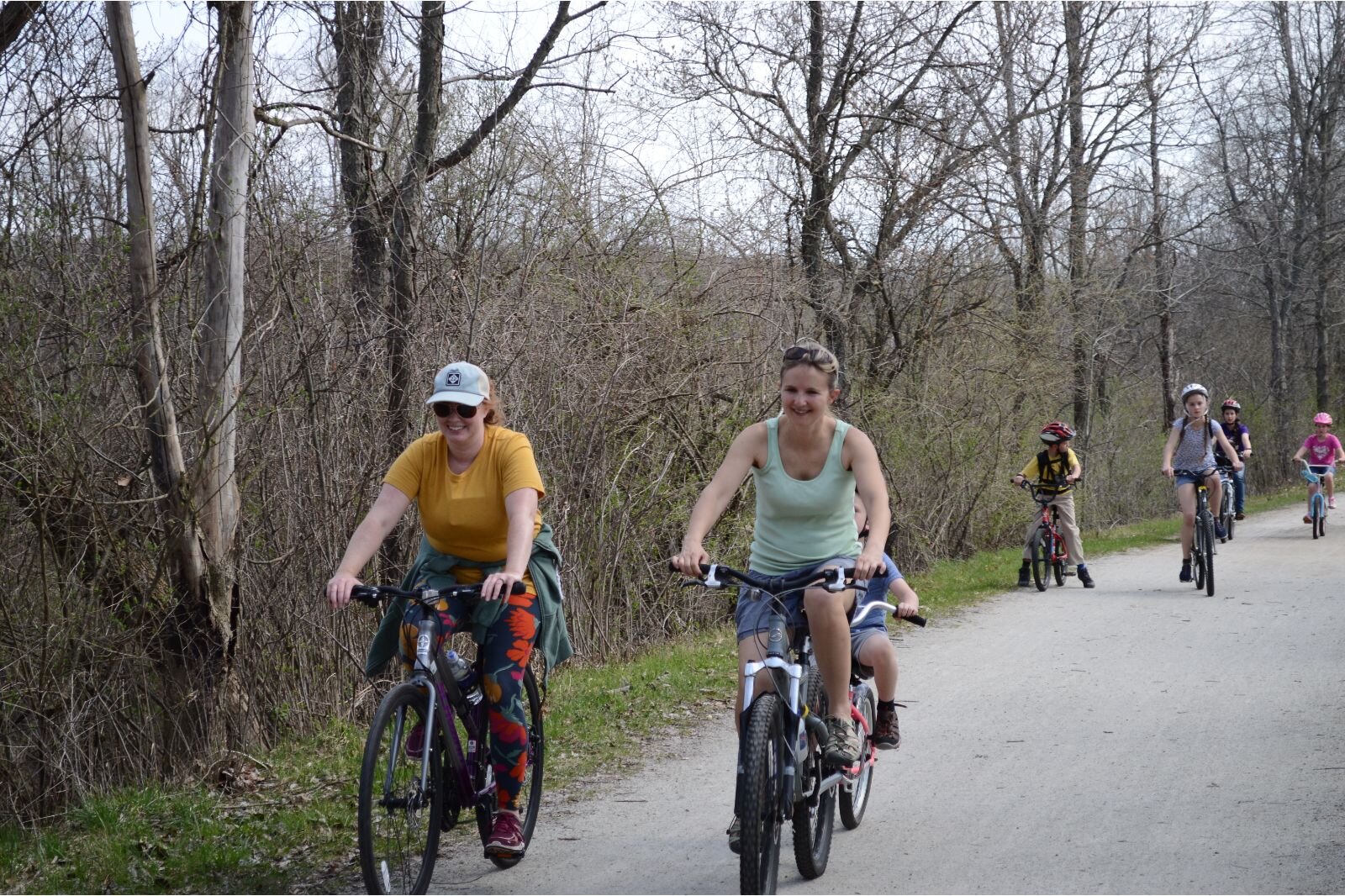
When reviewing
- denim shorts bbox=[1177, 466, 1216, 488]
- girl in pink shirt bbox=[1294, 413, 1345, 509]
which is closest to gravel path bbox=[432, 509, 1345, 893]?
denim shorts bbox=[1177, 466, 1216, 488]

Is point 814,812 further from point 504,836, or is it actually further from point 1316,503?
point 1316,503

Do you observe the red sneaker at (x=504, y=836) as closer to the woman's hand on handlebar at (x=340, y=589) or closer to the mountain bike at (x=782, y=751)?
the mountain bike at (x=782, y=751)

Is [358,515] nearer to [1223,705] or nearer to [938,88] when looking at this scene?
[1223,705]

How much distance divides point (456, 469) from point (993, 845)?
2717 millimetres

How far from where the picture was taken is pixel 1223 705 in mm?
8102

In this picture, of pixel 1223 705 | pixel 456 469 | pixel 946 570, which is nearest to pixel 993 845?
pixel 456 469

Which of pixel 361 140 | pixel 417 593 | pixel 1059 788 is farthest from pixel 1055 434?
pixel 417 593

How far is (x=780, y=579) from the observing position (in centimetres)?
484

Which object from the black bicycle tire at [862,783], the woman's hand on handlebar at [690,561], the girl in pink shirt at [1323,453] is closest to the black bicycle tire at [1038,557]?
the girl in pink shirt at [1323,453]

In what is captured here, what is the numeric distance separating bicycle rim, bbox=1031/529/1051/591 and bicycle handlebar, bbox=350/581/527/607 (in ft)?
35.0

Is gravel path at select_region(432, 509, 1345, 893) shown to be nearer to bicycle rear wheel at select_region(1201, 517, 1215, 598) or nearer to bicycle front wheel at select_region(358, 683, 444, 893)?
bicycle front wheel at select_region(358, 683, 444, 893)

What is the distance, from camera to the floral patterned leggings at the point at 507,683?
5148mm

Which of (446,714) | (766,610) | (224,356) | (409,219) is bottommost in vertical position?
(446,714)

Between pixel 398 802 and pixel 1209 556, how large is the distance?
430 inches
